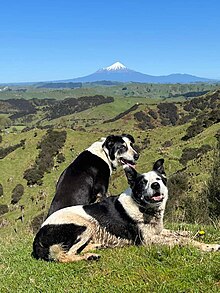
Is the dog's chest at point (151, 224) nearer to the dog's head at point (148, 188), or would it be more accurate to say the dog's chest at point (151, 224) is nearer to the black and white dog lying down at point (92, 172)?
the dog's head at point (148, 188)

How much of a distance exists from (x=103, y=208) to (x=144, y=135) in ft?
409

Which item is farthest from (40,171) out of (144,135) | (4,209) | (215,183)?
(215,183)

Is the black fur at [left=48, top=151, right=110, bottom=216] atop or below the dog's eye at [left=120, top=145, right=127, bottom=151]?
below

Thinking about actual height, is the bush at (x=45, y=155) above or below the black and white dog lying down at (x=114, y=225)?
below

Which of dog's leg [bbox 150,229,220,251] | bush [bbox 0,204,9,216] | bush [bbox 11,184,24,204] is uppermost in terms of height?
dog's leg [bbox 150,229,220,251]

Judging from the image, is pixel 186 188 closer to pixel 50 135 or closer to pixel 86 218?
pixel 86 218

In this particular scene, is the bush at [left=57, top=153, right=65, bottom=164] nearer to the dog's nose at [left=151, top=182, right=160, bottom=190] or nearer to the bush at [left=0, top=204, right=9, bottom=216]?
the bush at [left=0, top=204, right=9, bottom=216]

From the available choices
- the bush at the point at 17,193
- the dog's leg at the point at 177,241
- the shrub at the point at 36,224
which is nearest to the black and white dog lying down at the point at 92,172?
the dog's leg at the point at 177,241

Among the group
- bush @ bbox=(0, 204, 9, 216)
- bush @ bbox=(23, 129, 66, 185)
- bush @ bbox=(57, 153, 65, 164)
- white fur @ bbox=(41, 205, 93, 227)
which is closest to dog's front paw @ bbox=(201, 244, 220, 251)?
white fur @ bbox=(41, 205, 93, 227)

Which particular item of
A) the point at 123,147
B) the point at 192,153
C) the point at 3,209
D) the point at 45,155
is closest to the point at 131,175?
the point at 123,147

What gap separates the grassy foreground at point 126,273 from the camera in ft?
18.3

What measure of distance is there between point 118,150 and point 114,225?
10.5 ft

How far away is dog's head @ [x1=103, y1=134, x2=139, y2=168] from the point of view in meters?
10.8

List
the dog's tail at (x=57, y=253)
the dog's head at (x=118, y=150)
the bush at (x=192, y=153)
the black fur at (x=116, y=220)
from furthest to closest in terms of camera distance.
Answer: the bush at (x=192, y=153), the dog's head at (x=118, y=150), the black fur at (x=116, y=220), the dog's tail at (x=57, y=253)
